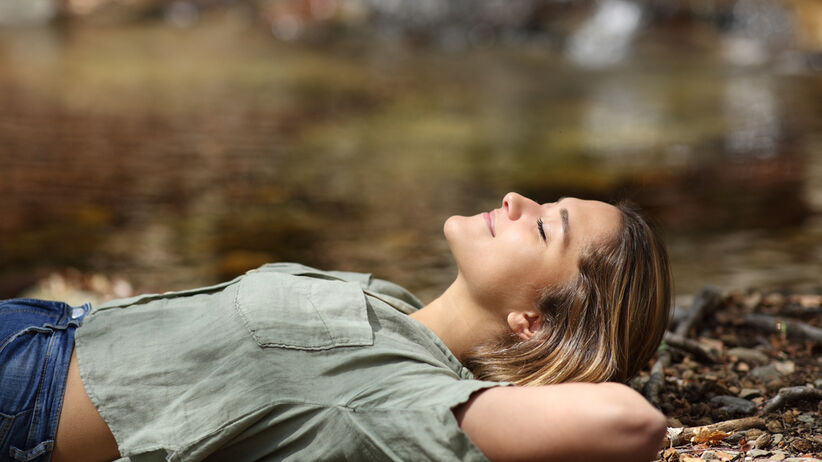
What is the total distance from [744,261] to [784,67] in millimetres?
9054

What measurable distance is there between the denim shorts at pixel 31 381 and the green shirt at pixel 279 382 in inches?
2.8

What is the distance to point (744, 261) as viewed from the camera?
559 cm

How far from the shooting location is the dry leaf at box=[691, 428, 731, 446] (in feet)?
8.82

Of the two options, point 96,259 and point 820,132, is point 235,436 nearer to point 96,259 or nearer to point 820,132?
point 96,259

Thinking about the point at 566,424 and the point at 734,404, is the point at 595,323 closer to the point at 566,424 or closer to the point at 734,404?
the point at 566,424

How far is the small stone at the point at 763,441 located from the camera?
262cm

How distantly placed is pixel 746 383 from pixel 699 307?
0.66m

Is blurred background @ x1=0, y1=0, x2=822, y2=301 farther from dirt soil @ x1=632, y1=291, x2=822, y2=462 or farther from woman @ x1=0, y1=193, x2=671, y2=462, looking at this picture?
woman @ x1=0, y1=193, x2=671, y2=462

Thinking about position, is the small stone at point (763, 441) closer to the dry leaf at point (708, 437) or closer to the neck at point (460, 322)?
the dry leaf at point (708, 437)

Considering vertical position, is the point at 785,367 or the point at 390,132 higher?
the point at 390,132

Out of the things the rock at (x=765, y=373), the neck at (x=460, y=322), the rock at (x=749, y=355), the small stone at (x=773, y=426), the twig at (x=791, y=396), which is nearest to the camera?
the neck at (x=460, y=322)

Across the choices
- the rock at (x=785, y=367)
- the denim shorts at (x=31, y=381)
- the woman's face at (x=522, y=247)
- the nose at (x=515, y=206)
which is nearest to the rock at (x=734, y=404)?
the rock at (x=785, y=367)

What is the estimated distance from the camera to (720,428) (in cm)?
274

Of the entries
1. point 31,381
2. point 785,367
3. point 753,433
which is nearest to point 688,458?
point 753,433
